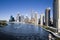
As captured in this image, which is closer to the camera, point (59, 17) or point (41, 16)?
point (59, 17)

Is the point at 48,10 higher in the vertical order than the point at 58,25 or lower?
higher

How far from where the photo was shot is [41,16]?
486 ft

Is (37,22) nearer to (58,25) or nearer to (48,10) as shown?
(48,10)

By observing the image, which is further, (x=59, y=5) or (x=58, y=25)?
(x=59, y=5)

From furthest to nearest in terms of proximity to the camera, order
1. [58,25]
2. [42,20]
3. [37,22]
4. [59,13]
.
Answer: [37,22] → [42,20] → [59,13] → [58,25]

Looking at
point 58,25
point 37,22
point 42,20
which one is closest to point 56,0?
point 58,25

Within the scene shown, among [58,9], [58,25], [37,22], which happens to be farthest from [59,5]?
[37,22]

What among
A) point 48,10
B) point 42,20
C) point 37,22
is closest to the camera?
point 48,10

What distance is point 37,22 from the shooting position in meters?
163

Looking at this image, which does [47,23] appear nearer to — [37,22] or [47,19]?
[47,19]

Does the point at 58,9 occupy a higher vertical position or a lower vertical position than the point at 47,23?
higher

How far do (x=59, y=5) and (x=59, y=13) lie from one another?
14.6 feet

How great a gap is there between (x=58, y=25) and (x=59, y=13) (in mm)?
9259

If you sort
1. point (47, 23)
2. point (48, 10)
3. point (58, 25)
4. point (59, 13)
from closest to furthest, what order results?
point (58, 25)
point (59, 13)
point (47, 23)
point (48, 10)
